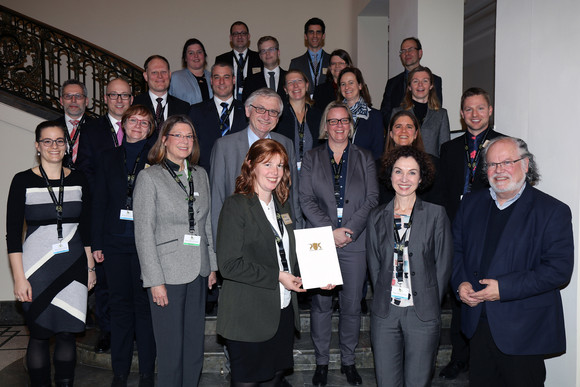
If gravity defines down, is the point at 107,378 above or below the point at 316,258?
below

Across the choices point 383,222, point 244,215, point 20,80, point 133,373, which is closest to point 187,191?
point 244,215

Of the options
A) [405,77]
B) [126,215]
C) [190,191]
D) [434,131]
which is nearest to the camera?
[190,191]

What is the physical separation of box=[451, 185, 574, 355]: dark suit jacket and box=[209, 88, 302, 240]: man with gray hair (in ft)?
4.98

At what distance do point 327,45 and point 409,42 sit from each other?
445 cm

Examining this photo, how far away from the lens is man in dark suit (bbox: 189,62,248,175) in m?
4.27

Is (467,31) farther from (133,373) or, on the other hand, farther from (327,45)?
(133,373)

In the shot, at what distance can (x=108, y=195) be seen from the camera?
3.51 meters

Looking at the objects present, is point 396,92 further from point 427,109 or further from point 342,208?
point 342,208

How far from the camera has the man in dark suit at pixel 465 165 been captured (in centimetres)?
388

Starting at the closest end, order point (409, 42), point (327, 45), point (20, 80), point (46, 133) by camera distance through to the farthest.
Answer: point (46, 133) → point (409, 42) → point (20, 80) → point (327, 45)

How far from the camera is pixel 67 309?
332 cm

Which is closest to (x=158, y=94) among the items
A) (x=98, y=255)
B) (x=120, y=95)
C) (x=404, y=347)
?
(x=120, y=95)

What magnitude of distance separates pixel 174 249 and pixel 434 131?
101 inches

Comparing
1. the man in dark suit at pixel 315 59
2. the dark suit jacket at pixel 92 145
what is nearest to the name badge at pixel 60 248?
the dark suit jacket at pixel 92 145
